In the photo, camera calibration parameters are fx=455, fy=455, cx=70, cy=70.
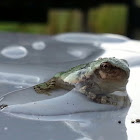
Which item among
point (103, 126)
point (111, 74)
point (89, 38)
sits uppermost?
point (111, 74)

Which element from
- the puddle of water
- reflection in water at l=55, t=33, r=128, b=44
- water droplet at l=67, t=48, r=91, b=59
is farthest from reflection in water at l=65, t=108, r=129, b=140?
reflection in water at l=55, t=33, r=128, b=44

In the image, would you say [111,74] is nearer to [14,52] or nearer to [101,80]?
[101,80]

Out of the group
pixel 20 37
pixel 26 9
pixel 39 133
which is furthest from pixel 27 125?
pixel 26 9

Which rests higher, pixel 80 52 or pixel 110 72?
pixel 110 72

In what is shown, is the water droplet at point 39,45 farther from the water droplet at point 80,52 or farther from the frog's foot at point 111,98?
the frog's foot at point 111,98

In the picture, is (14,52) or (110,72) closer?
(110,72)

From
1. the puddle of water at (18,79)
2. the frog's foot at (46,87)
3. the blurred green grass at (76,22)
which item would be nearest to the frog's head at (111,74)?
the frog's foot at (46,87)

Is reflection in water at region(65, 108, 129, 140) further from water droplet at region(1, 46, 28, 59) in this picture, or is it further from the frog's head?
water droplet at region(1, 46, 28, 59)

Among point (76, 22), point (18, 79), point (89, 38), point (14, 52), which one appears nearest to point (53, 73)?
point (18, 79)
